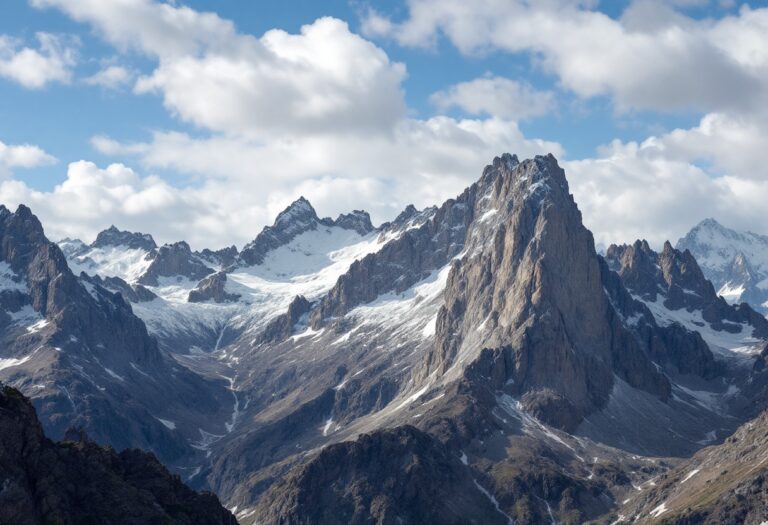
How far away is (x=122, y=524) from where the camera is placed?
200 metres

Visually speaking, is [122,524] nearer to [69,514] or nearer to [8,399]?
[69,514]

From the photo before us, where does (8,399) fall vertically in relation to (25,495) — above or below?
above

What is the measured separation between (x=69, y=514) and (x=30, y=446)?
13.6 m

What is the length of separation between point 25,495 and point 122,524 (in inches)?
755

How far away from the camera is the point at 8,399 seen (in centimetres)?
19888

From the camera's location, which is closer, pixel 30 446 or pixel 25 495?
pixel 25 495

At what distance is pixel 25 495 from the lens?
7362 inches

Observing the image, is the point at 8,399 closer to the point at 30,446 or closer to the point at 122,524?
the point at 30,446

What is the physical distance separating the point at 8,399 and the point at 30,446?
859cm

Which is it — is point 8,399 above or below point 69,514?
above

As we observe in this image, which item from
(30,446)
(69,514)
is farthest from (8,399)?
(69,514)

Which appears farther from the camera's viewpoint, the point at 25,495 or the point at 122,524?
the point at 122,524

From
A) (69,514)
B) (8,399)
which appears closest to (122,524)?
(69,514)

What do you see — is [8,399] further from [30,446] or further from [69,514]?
[69,514]
